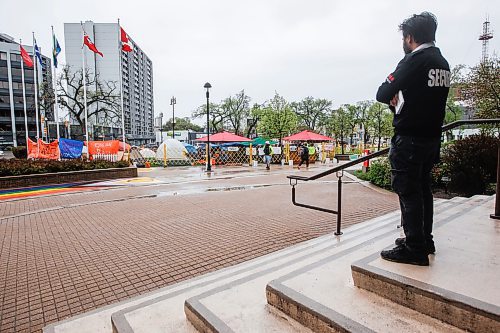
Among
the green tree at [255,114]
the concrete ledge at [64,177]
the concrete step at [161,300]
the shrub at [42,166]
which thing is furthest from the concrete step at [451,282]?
the green tree at [255,114]

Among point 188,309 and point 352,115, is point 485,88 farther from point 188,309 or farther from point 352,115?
point 352,115

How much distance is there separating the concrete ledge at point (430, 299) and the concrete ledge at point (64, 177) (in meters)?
13.7

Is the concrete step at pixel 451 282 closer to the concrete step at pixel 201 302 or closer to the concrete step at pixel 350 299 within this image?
the concrete step at pixel 350 299

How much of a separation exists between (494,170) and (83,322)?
915cm

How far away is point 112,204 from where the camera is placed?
27.8 ft

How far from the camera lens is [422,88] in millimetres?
2264

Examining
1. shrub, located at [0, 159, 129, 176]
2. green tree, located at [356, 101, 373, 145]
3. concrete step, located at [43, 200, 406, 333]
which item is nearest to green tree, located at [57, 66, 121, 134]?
shrub, located at [0, 159, 129, 176]

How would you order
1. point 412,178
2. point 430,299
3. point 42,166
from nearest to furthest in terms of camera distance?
point 430,299, point 412,178, point 42,166

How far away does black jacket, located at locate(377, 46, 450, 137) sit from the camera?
7.41 ft

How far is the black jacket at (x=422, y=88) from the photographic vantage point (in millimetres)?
2260

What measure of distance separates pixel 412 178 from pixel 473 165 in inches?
287

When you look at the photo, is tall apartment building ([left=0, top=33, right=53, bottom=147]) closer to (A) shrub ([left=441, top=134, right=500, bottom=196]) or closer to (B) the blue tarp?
(B) the blue tarp

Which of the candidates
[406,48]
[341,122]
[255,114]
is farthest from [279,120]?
[406,48]

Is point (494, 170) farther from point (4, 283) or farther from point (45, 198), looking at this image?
point (45, 198)
